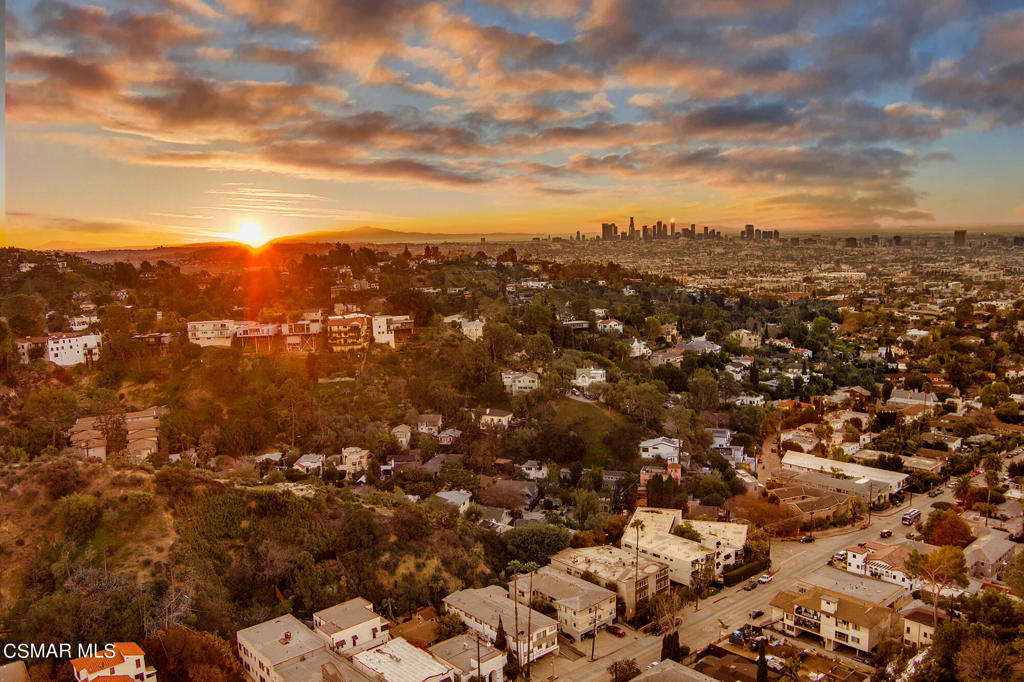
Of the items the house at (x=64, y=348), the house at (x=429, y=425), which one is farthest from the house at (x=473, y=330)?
the house at (x=64, y=348)

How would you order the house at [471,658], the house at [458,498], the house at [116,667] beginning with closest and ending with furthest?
the house at [116,667] → the house at [471,658] → the house at [458,498]

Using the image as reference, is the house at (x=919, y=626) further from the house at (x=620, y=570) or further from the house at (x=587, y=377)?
the house at (x=587, y=377)

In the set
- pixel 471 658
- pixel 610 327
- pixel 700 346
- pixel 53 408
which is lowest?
pixel 471 658

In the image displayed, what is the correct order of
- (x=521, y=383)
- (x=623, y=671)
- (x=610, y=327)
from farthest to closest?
(x=610, y=327) < (x=521, y=383) < (x=623, y=671)

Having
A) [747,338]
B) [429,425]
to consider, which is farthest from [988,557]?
[747,338]

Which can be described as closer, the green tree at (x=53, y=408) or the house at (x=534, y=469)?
the green tree at (x=53, y=408)

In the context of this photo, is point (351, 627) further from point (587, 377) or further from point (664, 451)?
point (587, 377)
